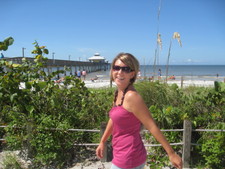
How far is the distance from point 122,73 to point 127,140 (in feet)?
1.74

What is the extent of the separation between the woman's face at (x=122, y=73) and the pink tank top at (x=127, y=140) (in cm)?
20

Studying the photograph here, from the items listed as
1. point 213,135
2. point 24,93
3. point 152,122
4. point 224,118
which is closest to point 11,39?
point 24,93

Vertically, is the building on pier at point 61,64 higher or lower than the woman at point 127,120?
higher

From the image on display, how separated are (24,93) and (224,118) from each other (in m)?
3.65

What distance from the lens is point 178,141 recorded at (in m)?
3.16

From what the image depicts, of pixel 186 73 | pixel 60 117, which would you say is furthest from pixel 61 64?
pixel 186 73

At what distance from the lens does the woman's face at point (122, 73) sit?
1.43 m

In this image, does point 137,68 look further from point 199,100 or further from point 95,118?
point 199,100

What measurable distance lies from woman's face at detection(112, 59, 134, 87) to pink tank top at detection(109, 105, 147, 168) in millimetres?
196

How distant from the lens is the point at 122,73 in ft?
4.70

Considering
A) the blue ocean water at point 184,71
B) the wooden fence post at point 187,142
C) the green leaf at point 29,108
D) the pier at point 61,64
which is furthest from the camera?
the blue ocean water at point 184,71

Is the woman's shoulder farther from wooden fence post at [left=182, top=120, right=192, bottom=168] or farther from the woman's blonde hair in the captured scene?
wooden fence post at [left=182, top=120, right=192, bottom=168]

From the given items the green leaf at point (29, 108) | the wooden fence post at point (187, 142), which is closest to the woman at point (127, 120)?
the wooden fence post at point (187, 142)

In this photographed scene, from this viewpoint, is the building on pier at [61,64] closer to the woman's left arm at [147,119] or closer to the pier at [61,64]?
the pier at [61,64]
